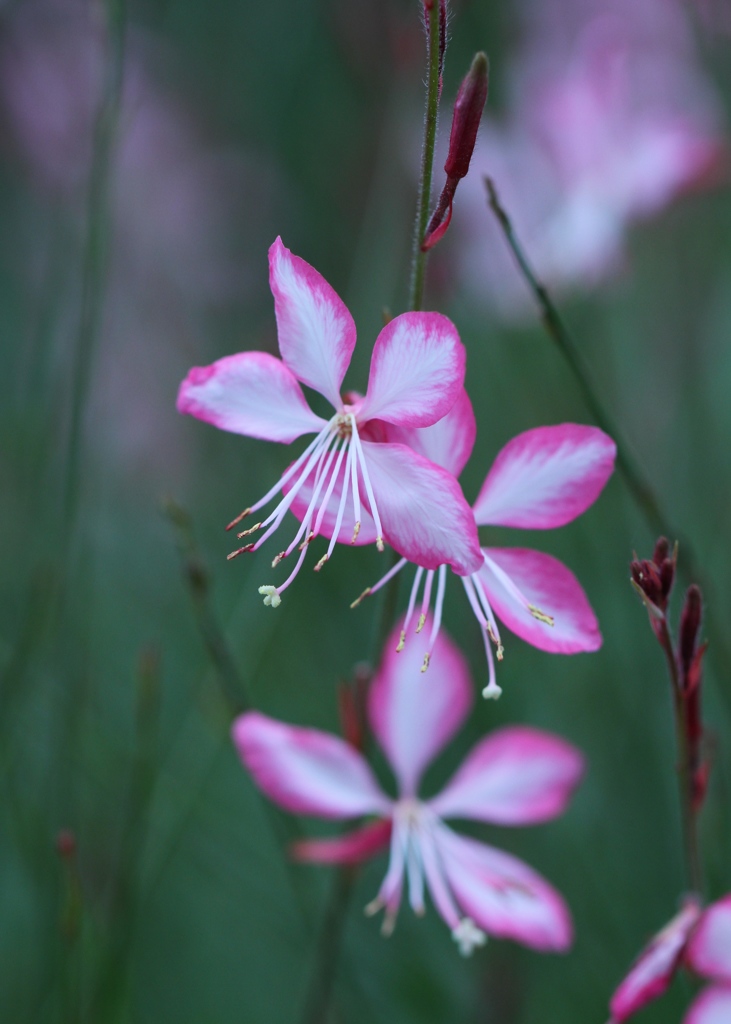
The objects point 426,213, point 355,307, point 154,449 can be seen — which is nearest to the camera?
point 426,213

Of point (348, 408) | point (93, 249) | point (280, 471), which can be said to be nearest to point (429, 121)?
point (348, 408)

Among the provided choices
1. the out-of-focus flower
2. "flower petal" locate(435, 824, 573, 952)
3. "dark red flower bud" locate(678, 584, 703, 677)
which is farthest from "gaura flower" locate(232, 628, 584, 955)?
the out-of-focus flower

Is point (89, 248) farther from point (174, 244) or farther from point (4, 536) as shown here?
point (174, 244)

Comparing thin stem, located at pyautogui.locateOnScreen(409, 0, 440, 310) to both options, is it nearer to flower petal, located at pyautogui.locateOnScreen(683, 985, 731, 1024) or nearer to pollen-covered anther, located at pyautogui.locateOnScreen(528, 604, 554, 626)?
pollen-covered anther, located at pyautogui.locateOnScreen(528, 604, 554, 626)

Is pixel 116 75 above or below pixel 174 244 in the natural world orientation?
below

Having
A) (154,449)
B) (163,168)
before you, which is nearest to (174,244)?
(163,168)

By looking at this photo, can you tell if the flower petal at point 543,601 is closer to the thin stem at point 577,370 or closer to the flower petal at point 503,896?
the thin stem at point 577,370

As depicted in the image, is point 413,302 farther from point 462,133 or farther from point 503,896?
point 503,896
